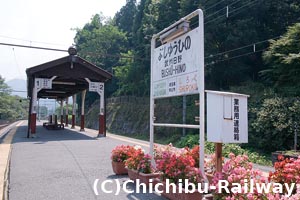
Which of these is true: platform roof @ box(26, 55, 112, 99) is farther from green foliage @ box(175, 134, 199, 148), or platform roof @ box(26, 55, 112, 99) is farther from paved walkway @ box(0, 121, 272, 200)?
paved walkway @ box(0, 121, 272, 200)


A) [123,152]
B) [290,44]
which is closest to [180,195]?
[123,152]

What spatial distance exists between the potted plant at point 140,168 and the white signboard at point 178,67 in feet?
3.92

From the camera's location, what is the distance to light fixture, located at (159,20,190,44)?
4715mm

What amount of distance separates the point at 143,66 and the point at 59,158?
19.7 meters

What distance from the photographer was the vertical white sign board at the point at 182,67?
4.26 m

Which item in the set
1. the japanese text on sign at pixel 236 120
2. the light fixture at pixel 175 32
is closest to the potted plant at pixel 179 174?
the japanese text on sign at pixel 236 120

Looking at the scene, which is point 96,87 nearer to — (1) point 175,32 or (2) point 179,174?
(1) point 175,32

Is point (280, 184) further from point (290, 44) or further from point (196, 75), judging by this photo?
point (290, 44)

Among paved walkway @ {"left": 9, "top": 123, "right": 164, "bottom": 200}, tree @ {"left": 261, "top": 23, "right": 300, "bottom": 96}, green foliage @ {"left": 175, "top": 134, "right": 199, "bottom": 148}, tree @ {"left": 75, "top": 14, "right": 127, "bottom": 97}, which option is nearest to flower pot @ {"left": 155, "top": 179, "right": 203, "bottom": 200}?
paved walkway @ {"left": 9, "top": 123, "right": 164, "bottom": 200}

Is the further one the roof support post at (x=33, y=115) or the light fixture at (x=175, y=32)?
the roof support post at (x=33, y=115)

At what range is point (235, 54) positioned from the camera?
19516 millimetres

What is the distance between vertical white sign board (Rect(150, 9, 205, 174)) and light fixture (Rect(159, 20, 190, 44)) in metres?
0.04

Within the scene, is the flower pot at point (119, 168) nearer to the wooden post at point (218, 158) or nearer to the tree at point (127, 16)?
the wooden post at point (218, 158)

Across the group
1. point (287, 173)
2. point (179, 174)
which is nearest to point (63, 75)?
point (179, 174)
